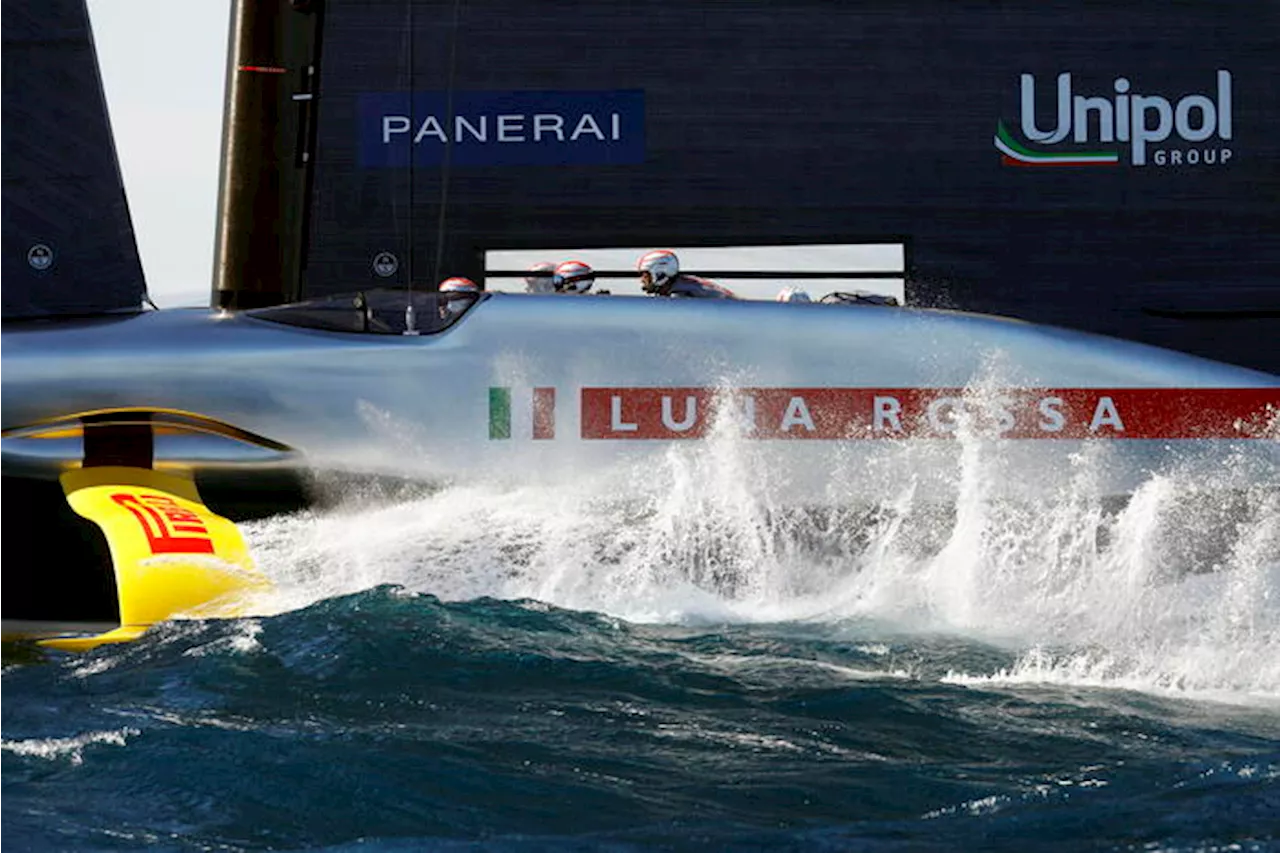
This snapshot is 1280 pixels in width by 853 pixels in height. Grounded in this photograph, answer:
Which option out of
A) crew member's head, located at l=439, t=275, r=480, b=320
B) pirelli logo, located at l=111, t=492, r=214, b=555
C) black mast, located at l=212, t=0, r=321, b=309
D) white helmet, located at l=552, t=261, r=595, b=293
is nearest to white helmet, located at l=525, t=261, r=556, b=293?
white helmet, located at l=552, t=261, r=595, b=293

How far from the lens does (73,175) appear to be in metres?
6.12

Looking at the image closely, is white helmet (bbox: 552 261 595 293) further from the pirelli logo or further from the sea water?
the pirelli logo

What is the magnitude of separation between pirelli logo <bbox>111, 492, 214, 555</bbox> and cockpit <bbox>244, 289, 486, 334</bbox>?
2.06 ft

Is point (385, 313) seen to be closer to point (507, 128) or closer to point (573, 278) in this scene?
point (573, 278)

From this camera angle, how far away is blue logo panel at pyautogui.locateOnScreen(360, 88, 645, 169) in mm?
8188

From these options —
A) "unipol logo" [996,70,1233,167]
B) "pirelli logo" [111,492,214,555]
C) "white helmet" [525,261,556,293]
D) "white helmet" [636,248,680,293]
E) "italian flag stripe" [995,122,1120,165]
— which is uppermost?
"unipol logo" [996,70,1233,167]

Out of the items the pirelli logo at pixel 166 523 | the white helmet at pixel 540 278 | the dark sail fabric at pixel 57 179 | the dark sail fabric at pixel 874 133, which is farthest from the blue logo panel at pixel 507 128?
the pirelli logo at pixel 166 523

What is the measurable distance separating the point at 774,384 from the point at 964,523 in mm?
634

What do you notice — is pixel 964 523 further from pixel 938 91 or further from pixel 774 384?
pixel 938 91

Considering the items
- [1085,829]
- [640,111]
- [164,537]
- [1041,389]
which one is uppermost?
[640,111]

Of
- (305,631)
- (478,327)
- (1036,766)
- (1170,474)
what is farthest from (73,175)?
(1036,766)

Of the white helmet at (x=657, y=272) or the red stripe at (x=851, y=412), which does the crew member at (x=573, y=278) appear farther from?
the red stripe at (x=851, y=412)

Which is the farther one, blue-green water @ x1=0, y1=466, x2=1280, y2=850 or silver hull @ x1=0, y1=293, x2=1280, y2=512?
silver hull @ x1=0, y1=293, x2=1280, y2=512

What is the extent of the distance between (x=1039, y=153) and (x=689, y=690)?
4639 mm
